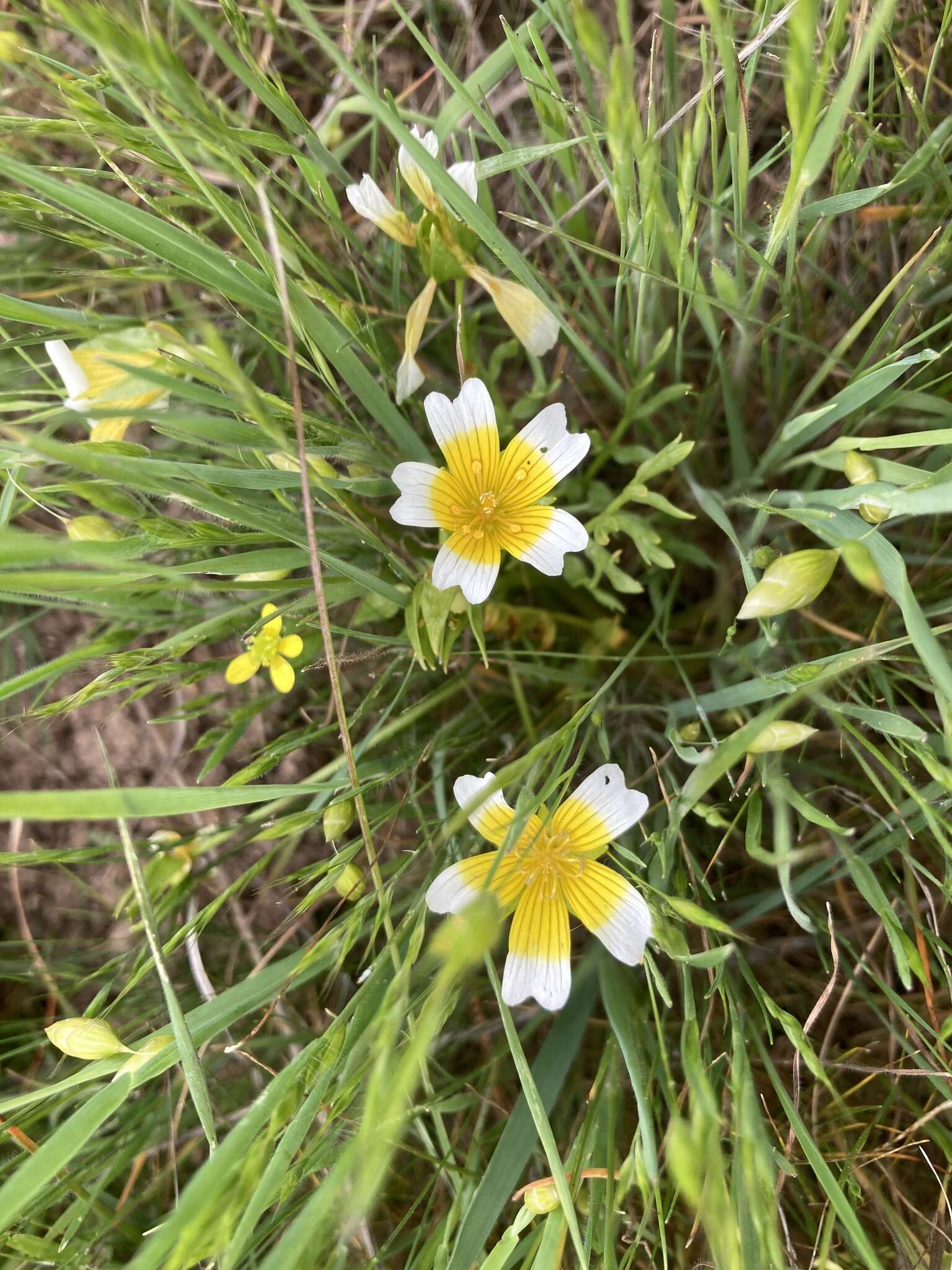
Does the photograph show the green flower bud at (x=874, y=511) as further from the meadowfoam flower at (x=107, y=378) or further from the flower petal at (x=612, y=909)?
the meadowfoam flower at (x=107, y=378)

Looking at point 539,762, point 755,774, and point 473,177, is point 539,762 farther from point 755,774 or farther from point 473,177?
point 473,177

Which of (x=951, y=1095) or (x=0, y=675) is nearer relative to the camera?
(x=951, y=1095)

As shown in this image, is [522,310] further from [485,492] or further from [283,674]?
[283,674]

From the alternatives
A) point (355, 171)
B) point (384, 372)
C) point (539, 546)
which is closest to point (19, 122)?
point (384, 372)

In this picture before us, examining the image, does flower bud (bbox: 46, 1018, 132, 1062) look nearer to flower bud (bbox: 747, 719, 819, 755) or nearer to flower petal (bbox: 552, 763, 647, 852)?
flower petal (bbox: 552, 763, 647, 852)

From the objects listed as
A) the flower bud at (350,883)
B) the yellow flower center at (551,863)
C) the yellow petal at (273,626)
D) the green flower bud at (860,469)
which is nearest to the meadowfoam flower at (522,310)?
the green flower bud at (860,469)

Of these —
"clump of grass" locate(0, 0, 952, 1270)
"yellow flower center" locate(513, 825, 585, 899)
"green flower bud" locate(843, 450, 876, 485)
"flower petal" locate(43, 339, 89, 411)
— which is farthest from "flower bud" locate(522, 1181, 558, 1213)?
"flower petal" locate(43, 339, 89, 411)
